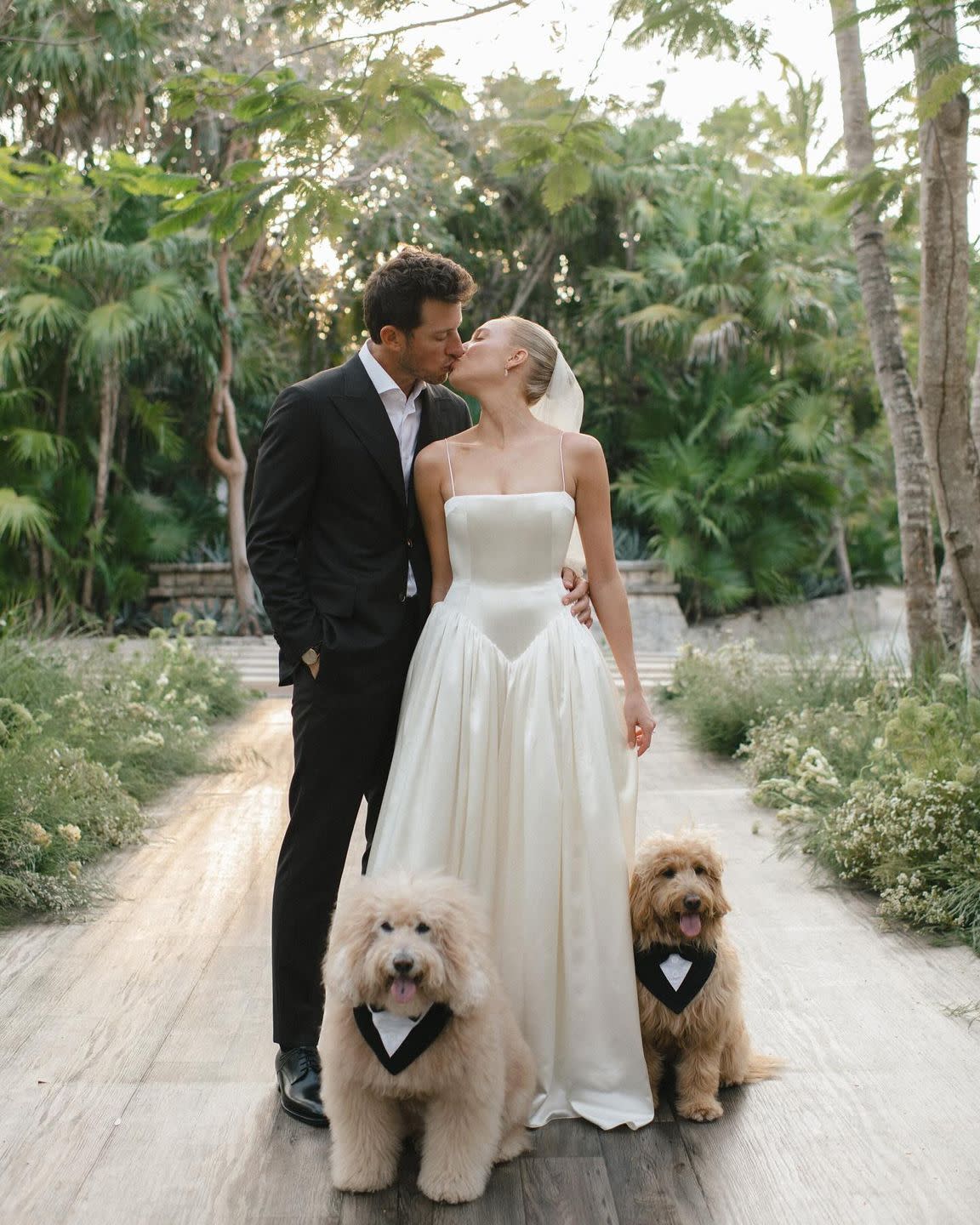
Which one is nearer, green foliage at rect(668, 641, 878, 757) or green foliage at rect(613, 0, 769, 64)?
green foliage at rect(613, 0, 769, 64)

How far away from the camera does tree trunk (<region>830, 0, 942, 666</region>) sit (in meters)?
6.72

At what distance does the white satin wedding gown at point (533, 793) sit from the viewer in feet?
10.0

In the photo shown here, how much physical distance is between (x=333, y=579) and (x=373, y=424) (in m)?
0.42

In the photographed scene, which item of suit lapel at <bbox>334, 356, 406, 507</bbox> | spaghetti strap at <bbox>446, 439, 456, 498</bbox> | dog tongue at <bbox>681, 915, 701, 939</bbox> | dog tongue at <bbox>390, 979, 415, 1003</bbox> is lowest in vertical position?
dog tongue at <bbox>681, 915, 701, 939</bbox>

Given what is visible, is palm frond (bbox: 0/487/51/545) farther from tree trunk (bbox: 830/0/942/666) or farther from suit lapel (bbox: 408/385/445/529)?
suit lapel (bbox: 408/385/445/529)

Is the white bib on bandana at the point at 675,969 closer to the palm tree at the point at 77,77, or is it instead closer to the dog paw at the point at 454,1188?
the dog paw at the point at 454,1188

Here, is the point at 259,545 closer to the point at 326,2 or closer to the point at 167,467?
the point at 326,2

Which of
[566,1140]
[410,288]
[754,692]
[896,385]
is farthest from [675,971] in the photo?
[754,692]

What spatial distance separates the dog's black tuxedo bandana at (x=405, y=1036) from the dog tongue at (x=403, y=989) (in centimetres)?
8

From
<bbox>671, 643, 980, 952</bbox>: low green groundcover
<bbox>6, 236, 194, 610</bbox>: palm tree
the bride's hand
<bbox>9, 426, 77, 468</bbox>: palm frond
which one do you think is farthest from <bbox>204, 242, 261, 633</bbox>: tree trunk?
the bride's hand

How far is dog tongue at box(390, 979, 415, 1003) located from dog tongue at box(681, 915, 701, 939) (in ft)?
2.63

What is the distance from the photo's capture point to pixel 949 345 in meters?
5.62

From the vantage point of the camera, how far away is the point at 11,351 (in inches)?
492

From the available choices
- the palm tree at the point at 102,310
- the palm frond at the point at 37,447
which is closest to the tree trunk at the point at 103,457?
the palm tree at the point at 102,310
